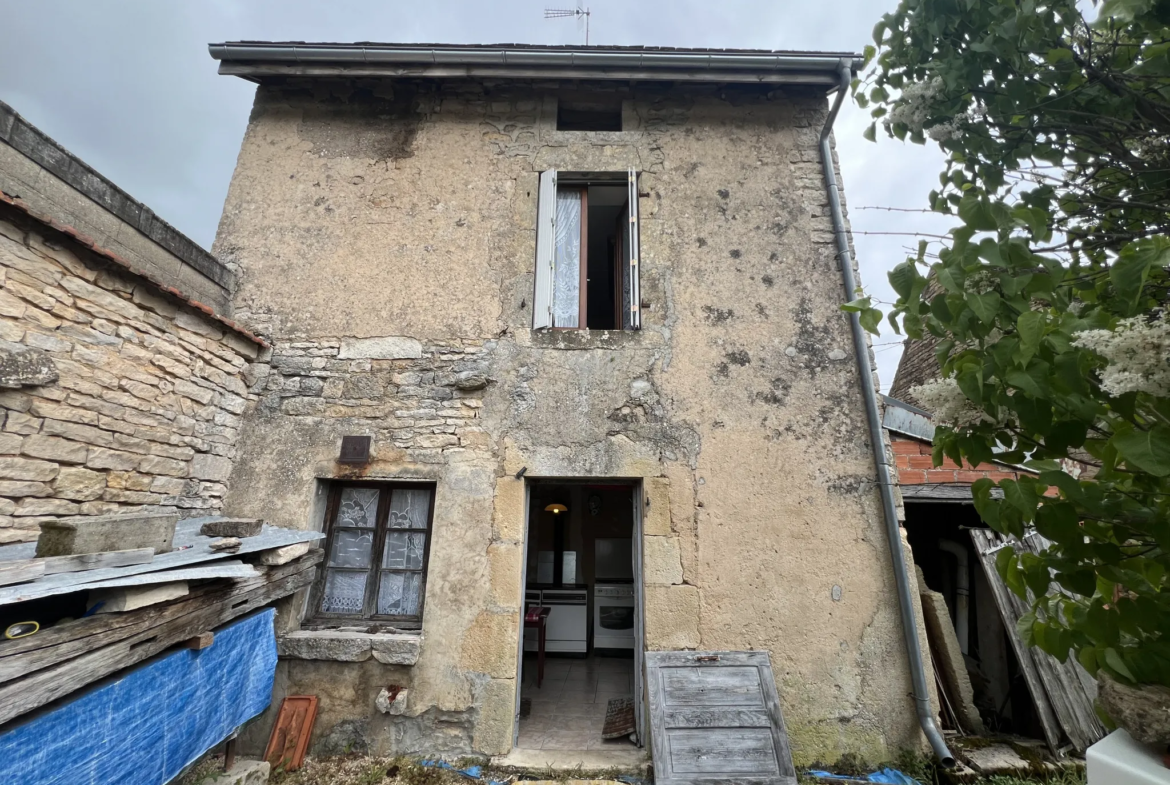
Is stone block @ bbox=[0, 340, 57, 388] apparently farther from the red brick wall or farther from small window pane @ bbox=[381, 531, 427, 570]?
the red brick wall

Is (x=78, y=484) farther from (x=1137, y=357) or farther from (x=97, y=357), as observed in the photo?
(x=1137, y=357)

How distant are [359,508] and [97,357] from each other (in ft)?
5.88

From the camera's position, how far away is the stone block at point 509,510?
3500 millimetres

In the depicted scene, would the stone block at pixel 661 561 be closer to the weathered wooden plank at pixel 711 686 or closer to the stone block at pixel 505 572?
the weathered wooden plank at pixel 711 686

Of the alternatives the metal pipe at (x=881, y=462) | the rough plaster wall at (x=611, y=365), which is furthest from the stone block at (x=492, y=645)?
the metal pipe at (x=881, y=462)

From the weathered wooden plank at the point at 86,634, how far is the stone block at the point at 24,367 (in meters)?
1.36

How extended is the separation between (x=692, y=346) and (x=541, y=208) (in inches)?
68.5

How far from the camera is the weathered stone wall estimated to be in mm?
2488

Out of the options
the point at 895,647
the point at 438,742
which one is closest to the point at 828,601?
the point at 895,647

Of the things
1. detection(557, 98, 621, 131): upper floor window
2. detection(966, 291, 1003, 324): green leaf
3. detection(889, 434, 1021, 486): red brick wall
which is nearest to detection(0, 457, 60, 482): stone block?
detection(966, 291, 1003, 324): green leaf

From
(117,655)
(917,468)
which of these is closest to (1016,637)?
(917,468)

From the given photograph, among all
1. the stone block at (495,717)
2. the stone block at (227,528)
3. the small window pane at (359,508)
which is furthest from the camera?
the small window pane at (359,508)

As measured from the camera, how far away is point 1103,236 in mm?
1619

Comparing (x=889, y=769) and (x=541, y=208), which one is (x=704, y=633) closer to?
(x=889, y=769)
